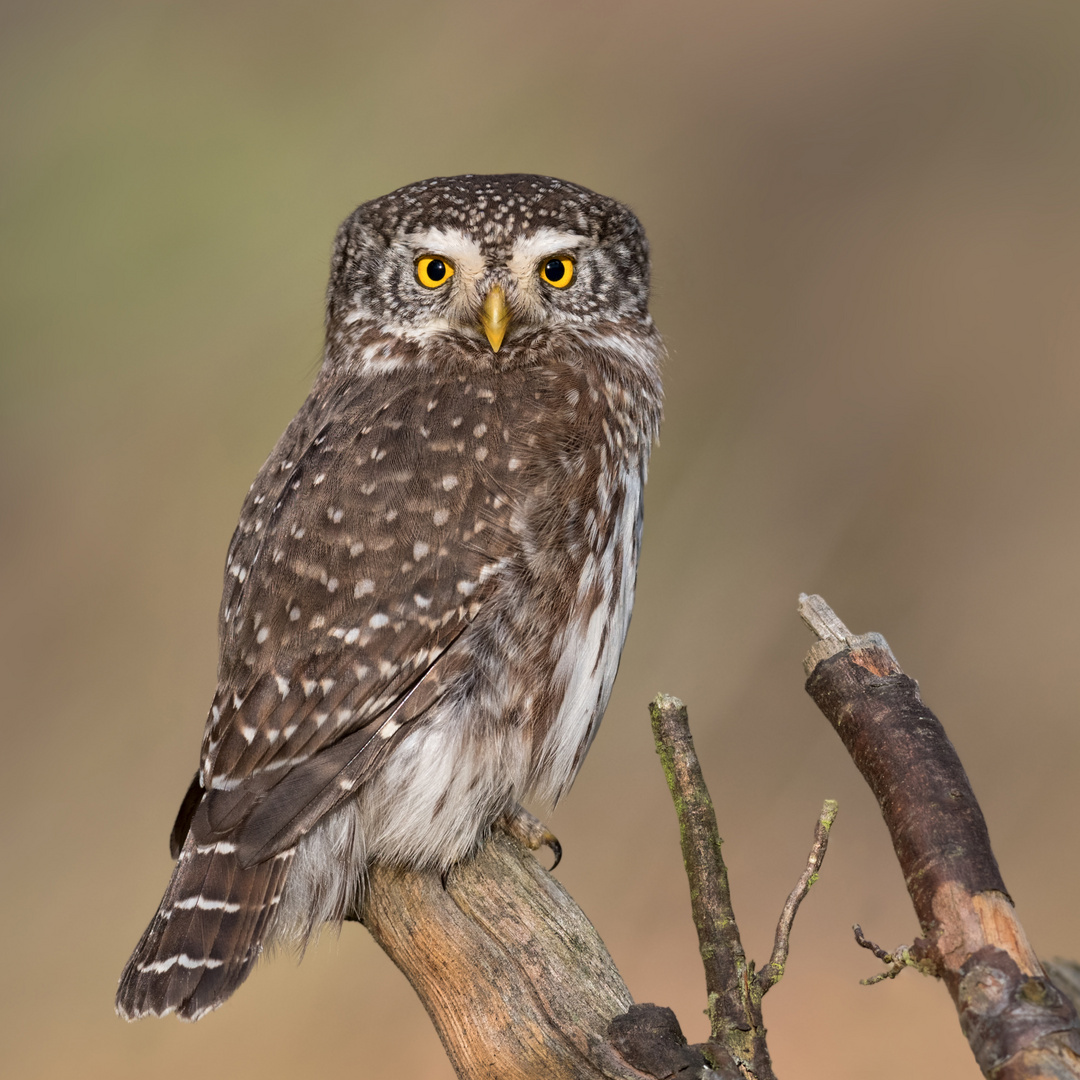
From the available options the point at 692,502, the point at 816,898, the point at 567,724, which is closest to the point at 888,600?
the point at 692,502

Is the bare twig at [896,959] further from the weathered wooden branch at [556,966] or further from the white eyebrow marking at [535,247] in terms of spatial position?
the white eyebrow marking at [535,247]

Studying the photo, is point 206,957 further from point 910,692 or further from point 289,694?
point 910,692

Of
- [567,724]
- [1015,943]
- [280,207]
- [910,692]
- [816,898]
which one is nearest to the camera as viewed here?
[1015,943]

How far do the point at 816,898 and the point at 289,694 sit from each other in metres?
2.26

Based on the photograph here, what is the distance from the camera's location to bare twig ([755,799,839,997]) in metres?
1.54

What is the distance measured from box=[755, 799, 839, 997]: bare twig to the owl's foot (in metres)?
0.88

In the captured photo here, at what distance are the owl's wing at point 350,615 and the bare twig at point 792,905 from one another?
0.78 m

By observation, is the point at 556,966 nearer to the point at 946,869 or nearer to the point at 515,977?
the point at 515,977

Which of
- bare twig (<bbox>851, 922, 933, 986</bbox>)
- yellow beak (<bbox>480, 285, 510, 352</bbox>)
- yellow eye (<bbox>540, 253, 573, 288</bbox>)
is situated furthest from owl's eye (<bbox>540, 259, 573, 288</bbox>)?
bare twig (<bbox>851, 922, 933, 986</bbox>)

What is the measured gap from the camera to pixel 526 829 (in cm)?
240

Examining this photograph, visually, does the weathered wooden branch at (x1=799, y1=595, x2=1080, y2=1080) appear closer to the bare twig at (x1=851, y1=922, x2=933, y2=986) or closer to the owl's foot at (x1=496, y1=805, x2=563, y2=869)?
the bare twig at (x1=851, y1=922, x2=933, y2=986)

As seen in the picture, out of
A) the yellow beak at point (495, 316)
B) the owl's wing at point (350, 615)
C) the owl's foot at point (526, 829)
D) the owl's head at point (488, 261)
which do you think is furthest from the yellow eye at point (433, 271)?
the owl's foot at point (526, 829)

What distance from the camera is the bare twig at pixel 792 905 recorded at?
5.05ft

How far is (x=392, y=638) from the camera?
208 centimetres
